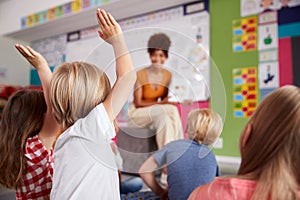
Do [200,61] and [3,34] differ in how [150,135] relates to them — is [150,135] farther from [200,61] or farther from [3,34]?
[3,34]

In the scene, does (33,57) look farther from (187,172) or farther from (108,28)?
(187,172)

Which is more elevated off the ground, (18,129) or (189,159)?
(18,129)

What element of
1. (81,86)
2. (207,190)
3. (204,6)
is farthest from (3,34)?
(207,190)

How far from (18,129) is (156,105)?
0.42 metres

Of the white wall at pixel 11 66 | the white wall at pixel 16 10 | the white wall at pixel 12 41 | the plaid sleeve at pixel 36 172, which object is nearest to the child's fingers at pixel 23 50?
→ the plaid sleeve at pixel 36 172

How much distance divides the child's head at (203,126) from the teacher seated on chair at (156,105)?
1.2 inches

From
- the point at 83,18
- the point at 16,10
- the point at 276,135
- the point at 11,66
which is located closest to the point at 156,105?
the point at 276,135

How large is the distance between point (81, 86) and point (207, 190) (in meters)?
0.35

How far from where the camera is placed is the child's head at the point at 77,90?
65 centimetres

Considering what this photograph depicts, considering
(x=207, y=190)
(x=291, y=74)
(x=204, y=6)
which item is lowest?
(x=207, y=190)

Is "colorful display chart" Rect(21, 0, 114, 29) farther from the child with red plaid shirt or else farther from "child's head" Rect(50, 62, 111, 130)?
"child's head" Rect(50, 62, 111, 130)

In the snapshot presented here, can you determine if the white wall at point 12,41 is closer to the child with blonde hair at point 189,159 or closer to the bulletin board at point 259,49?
the bulletin board at point 259,49

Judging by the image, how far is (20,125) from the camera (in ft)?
2.83

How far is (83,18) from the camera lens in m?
Result: 2.86
